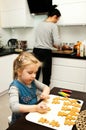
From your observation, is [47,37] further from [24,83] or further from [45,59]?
[24,83]

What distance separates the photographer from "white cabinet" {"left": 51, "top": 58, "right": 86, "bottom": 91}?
8.21ft

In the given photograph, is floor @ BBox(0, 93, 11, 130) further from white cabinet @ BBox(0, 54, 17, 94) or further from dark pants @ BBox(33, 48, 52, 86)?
dark pants @ BBox(33, 48, 52, 86)

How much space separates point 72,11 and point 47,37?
545 millimetres

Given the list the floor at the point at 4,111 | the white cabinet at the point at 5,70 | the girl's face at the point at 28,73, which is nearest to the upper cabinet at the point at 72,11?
the white cabinet at the point at 5,70

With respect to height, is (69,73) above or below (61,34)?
below

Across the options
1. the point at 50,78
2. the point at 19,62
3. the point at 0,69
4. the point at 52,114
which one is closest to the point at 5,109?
the point at 0,69

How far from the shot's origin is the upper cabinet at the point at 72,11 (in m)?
2.44

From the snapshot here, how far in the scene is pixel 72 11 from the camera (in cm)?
250

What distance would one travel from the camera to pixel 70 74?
103 inches

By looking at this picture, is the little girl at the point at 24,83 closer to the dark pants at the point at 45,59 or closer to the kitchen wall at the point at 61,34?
the dark pants at the point at 45,59

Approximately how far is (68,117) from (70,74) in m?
1.78

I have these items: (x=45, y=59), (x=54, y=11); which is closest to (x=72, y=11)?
(x=54, y=11)

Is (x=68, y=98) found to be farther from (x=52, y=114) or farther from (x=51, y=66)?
(x=51, y=66)

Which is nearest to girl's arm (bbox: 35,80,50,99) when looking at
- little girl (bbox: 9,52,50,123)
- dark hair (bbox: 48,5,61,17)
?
little girl (bbox: 9,52,50,123)
